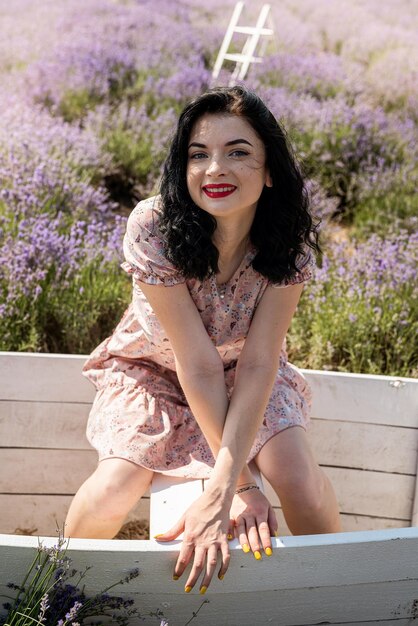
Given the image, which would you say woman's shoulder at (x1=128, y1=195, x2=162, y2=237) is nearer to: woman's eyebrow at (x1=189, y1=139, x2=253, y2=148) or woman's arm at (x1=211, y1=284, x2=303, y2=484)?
woman's eyebrow at (x1=189, y1=139, x2=253, y2=148)

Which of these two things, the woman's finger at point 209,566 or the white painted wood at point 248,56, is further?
the white painted wood at point 248,56

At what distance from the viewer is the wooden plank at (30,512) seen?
2.39 m

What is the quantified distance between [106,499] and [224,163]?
78cm

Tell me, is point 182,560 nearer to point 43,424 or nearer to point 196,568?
point 196,568

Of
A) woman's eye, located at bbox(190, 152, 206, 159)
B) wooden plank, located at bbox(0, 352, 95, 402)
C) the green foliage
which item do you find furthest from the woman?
the green foliage

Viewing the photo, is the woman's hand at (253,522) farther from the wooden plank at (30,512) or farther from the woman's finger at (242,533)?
the wooden plank at (30,512)

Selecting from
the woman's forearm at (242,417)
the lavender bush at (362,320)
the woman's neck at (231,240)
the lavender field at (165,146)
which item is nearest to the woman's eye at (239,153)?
the woman's neck at (231,240)

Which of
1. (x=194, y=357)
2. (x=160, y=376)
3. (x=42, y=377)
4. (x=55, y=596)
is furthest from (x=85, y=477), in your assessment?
(x=55, y=596)

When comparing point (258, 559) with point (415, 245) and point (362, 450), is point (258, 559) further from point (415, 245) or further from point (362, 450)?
point (415, 245)

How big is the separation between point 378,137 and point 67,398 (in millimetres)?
2985

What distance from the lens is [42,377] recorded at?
2.34m

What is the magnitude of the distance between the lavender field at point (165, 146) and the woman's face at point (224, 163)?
58cm

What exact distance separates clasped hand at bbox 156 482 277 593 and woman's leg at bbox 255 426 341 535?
0.55ft

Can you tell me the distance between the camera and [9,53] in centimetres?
572
